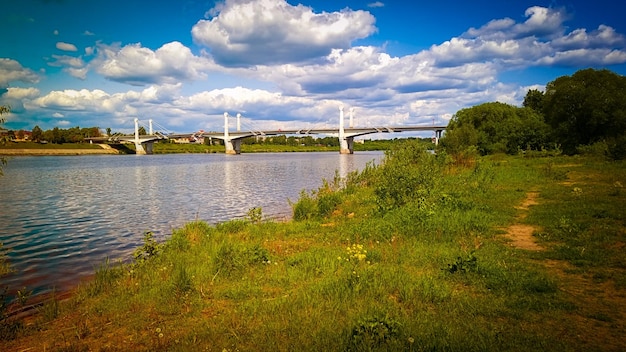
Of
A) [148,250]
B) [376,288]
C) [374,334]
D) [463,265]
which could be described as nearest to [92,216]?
[148,250]

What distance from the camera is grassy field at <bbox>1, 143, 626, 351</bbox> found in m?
5.30

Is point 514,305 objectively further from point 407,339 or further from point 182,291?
point 182,291

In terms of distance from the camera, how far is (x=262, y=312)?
20.7 feet

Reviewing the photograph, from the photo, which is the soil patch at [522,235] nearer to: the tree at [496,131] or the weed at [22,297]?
the weed at [22,297]

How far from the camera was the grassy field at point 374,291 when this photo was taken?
530 centimetres

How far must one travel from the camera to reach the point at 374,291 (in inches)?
272

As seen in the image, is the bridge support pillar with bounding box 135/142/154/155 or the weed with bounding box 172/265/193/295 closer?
the weed with bounding box 172/265/193/295

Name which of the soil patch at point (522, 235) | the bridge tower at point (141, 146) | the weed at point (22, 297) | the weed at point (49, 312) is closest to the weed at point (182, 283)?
the weed at point (49, 312)

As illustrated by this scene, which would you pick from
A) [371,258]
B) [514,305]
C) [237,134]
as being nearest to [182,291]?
[371,258]

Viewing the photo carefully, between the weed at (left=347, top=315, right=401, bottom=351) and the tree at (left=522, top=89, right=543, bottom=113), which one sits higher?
the tree at (left=522, top=89, right=543, bottom=113)

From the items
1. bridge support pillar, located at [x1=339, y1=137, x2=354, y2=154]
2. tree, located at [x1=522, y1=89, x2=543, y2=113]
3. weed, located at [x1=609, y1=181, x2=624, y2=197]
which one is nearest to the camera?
weed, located at [x1=609, y1=181, x2=624, y2=197]

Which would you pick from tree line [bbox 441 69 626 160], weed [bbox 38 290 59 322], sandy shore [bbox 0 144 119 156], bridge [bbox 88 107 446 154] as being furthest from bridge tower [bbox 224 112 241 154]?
weed [bbox 38 290 59 322]

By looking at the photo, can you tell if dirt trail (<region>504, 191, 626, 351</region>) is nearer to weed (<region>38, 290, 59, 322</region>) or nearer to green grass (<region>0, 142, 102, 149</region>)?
weed (<region>38, 290, 59, 322</region>)

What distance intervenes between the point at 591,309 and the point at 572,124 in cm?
4796
